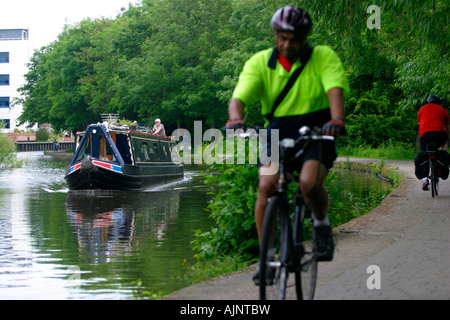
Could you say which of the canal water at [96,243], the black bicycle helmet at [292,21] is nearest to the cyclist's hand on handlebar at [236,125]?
the black bicycle helmet at [292,21]

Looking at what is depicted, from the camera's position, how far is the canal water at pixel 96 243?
7410mm

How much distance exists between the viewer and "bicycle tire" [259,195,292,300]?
4410 mm

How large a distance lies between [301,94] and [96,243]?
6985 mm

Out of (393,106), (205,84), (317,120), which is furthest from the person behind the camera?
(205,84)

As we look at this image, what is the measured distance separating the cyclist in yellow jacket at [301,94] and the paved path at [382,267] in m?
0.74

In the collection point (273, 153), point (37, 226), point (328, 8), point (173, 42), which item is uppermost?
point (173, 42)

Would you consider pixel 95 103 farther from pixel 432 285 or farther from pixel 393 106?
pixel 432 285

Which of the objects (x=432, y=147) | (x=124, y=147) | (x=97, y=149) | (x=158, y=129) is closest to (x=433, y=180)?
(x=432, y=147)

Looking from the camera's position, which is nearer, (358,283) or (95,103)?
(358,283)

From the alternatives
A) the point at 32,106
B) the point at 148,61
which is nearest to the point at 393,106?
the point at 148,61

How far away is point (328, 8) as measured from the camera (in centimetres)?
1185
